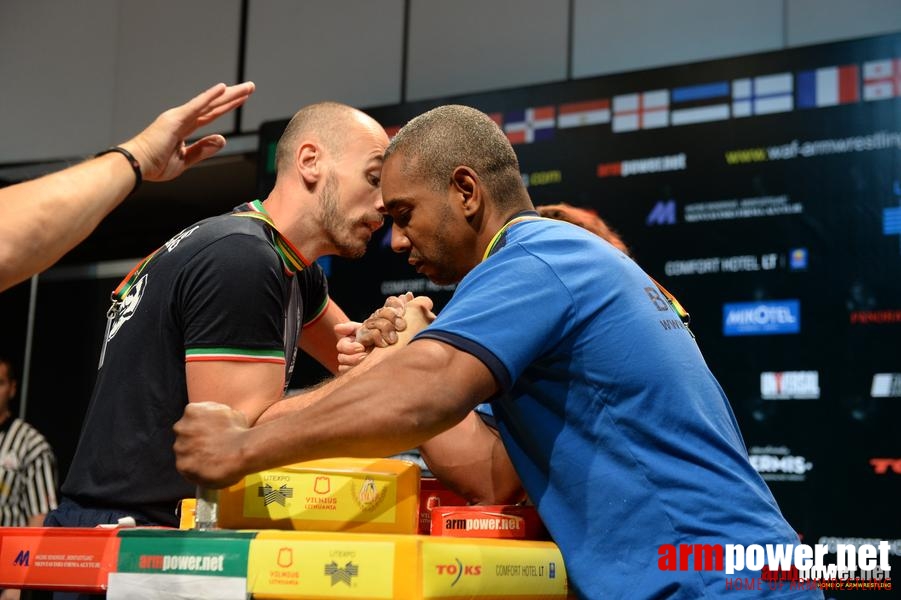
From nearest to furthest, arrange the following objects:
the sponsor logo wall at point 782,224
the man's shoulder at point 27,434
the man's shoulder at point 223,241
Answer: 1. the man's shoulder at point 223,241
2. the sponsor logo wall at point 782,224
3. the man's shoulder at point 27,434

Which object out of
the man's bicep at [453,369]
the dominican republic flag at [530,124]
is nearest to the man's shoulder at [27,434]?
the dominican republic flag at [530,124]

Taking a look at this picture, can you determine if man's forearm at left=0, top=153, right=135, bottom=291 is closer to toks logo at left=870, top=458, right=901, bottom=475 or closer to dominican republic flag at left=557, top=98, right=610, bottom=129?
toks logo at left=870, top=458, right=901, bottom=475

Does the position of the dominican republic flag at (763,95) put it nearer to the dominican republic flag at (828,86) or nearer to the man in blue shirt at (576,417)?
the dominican republic flag at (828,86)

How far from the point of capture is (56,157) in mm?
5891

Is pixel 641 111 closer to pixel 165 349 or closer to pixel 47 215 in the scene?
pixel 165 349

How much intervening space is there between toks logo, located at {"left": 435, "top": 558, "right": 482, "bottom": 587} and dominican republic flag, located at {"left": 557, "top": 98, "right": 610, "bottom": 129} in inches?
126

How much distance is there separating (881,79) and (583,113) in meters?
1.13

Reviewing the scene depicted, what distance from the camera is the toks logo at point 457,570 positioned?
3.46ft

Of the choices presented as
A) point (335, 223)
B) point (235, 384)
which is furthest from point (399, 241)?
point (335, 223)

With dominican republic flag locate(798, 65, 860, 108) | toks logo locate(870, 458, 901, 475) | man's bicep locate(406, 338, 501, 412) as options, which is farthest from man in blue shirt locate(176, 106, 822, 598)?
dominican republic flag locate(798, 65, 860, 108)

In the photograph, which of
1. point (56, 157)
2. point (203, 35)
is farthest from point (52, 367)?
point (203, 35)

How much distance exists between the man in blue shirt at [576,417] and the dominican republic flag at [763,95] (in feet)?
8.52

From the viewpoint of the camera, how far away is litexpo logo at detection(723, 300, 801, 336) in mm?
3592

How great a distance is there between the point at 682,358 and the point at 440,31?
3910mm
